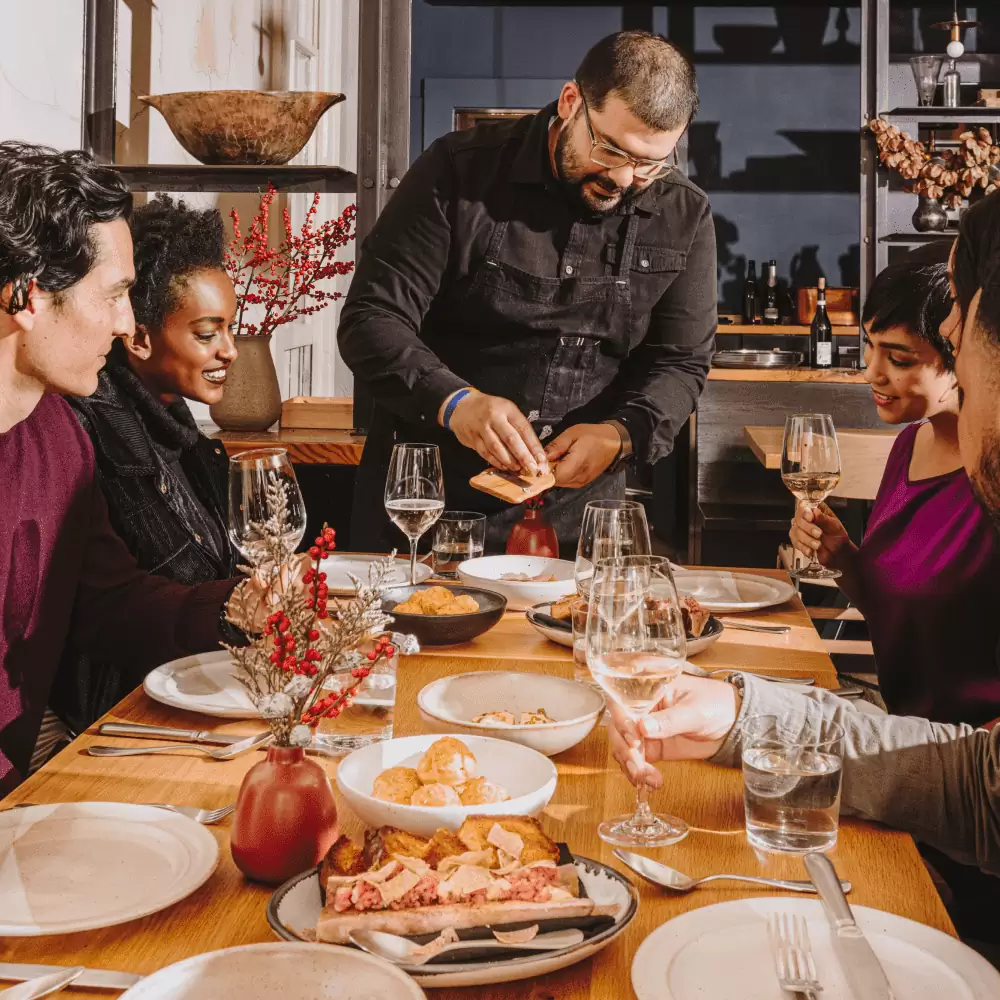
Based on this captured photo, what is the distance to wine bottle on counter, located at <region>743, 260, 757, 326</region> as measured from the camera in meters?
6.83

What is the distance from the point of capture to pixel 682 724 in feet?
3.84

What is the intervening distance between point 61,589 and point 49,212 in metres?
0.54

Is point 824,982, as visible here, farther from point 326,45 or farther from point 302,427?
point 326,45

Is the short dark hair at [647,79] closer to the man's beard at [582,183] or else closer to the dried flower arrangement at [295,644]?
the man's beard at [582,183]

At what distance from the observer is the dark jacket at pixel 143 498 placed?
1.94 meters

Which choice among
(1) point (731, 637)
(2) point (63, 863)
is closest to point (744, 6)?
(1) point (731, 637)

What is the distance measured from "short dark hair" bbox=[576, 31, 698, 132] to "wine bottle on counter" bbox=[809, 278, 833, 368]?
3628mm

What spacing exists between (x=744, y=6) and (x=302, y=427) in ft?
16.0

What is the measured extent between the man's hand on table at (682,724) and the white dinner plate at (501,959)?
245 mm

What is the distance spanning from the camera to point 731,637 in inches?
70.2

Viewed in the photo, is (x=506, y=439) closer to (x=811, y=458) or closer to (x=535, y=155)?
(x=811, y=458)

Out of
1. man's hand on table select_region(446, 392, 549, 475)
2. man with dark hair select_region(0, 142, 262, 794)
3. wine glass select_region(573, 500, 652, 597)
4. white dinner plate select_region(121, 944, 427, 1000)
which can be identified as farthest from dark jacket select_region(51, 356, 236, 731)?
white dinner plate select_region(121, 944, 427, 1000)

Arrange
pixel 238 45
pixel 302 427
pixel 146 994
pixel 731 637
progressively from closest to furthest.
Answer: pixel 146 994 < pixel 731 637 < pixel 302 427 < pixel 238 45

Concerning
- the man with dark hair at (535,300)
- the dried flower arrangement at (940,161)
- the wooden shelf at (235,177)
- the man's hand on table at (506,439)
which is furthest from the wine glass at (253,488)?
the dried flower arrangement at (940,161)
